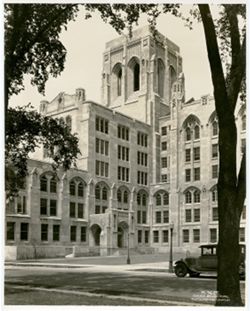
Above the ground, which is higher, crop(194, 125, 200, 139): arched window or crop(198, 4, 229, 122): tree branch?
crop(194, 125, 200, 139): arched window

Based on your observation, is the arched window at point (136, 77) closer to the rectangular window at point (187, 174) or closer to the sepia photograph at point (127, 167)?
the sepia photograph at point (127, 167)

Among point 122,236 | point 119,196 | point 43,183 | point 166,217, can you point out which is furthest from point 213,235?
point 43,183

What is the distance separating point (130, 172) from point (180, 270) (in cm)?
4087

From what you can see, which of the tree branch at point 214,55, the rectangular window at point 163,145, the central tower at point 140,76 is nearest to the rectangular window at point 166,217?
the rectangular window at point 163,145

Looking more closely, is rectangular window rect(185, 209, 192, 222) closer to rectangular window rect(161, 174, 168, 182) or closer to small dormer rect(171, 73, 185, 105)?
rectangular window rect(161, 174, 168, 182)

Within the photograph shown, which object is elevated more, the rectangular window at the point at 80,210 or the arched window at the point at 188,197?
the arched window at the point at 188,197

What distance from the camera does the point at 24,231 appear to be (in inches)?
1964

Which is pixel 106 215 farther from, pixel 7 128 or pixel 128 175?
pixel 7 128

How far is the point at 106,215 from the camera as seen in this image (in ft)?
188

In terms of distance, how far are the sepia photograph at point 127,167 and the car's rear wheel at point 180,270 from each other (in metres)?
0.05

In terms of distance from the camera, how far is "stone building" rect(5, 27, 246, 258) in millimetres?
52719

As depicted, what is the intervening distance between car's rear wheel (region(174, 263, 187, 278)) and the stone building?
24026 millimetres

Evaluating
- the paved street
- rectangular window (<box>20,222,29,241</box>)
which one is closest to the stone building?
rectangular window (<box>20,222,29,241</box>)

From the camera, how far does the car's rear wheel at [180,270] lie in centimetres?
2567
